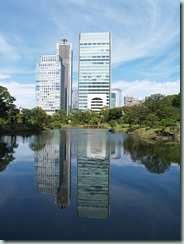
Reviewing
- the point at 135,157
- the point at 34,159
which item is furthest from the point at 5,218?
the point at 135,157

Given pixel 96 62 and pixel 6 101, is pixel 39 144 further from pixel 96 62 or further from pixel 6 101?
pixel 96 62

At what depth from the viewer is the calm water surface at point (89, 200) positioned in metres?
4.23

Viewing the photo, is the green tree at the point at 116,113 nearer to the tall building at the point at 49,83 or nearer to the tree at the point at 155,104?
the tree at the point at 155,104

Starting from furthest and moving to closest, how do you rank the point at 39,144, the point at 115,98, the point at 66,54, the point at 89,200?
the point at 66,54, the point at 115,98, the point at 39,144, the point at 89,200

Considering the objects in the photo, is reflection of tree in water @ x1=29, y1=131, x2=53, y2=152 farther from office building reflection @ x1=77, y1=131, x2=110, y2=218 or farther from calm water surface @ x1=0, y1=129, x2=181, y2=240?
office building reflection @ x1=77, y1=131, x2=110, y2=218

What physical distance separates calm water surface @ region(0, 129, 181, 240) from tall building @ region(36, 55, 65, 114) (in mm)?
94910

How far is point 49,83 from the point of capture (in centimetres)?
10494

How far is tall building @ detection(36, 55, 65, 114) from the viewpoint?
104 meters

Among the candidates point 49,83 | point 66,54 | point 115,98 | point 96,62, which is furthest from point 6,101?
point 66,54

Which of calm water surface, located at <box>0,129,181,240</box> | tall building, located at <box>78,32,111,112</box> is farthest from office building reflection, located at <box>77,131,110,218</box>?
tall building, located at <box>78,32,111,112</box>

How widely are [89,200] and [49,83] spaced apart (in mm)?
101620

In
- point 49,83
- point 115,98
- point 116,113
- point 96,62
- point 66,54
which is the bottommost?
point 116,113

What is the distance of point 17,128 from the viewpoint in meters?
34.0

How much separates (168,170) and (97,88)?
293 feet
